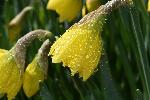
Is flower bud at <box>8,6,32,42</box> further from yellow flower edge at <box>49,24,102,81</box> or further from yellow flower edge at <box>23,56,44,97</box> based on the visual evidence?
yellow flower edge at <box>49,24,102,81</box>

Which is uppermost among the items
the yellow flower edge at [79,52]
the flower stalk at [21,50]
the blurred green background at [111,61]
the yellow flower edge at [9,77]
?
the yellow flower edge at [79,52]

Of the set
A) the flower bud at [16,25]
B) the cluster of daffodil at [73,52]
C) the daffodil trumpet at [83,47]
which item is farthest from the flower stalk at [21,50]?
the flower bud at [16,25]

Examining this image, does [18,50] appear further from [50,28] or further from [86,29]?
[50,28]

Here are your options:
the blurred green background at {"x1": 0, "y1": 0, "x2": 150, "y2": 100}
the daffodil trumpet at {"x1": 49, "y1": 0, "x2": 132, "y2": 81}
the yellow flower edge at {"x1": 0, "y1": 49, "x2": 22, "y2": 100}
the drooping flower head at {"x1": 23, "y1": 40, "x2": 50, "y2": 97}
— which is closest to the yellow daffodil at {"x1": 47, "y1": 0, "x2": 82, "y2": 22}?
the blurred green background at {"x1": 0, "y1": 0, "x2": 150, "y2": 100}

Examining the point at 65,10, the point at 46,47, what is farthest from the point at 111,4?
the point at 65,10

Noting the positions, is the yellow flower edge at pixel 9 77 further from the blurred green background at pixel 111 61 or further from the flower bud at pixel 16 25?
the flower bud at pixel 16 25

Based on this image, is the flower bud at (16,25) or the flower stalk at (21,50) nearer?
the flower stalk at (21,50)
